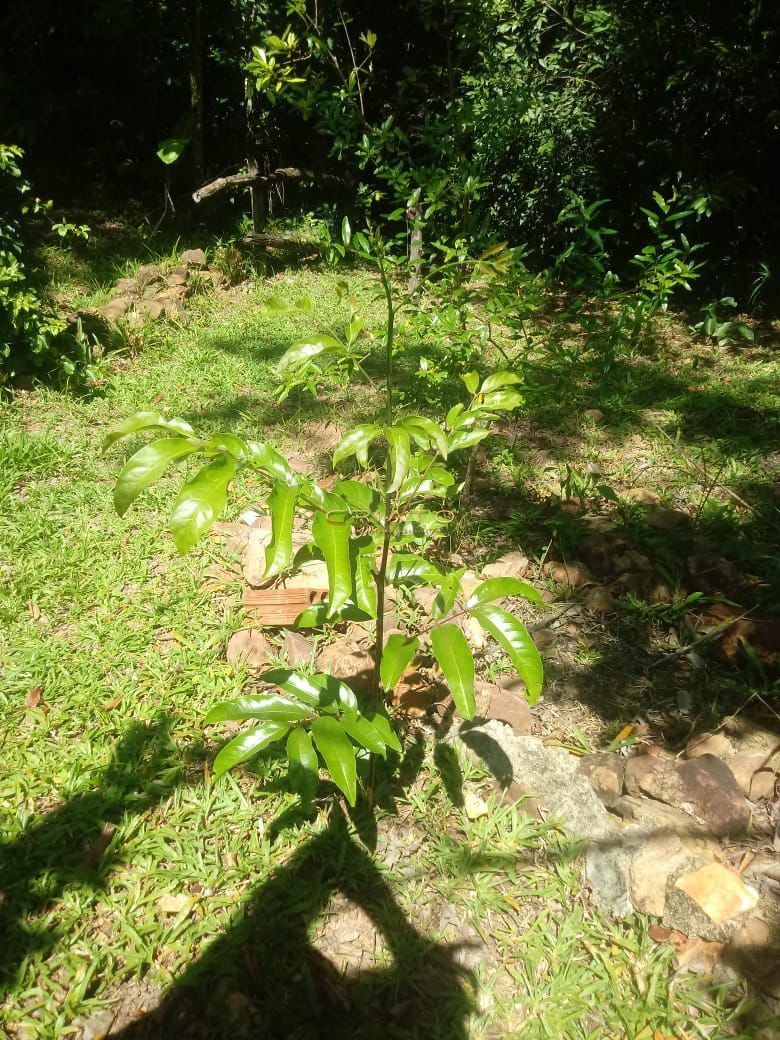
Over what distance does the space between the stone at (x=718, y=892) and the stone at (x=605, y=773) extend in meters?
0.25

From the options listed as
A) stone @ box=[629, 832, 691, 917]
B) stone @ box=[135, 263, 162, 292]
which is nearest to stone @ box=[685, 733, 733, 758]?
stone @ box=[629, 832, 691, 917]

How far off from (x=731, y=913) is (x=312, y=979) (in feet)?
2.89

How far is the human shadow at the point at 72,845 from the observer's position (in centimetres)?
142

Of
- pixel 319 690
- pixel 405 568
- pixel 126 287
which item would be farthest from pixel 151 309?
pixel 319 690

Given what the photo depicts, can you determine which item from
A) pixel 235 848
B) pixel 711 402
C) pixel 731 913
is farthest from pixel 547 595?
pixel 711 402

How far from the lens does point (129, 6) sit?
611 centimetres

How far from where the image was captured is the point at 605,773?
1.68 meters

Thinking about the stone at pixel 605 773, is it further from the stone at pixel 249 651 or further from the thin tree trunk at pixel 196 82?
the thin tree trunk at pixel 196 82

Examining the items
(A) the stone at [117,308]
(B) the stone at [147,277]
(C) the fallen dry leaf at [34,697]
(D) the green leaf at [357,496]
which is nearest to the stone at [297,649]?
(C) the fallen dry leaf at [34,697]

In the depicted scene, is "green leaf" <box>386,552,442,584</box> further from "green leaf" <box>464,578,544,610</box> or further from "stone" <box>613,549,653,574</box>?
"stone" <box>613,549,653,574</box>

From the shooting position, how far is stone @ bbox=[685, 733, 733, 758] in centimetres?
171

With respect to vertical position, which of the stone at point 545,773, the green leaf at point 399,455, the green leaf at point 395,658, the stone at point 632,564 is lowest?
the stone at point 545,773

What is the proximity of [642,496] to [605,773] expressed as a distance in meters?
1.43

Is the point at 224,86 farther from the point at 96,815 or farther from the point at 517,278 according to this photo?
the point at 96,815
